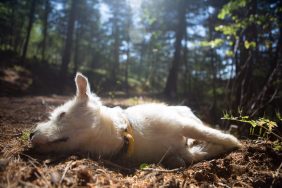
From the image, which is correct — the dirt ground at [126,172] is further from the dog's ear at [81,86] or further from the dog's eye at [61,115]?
the dog's ear at [81,86]

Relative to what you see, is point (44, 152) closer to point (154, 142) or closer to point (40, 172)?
point (40, 172)

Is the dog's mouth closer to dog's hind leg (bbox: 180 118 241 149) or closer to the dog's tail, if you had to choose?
dog's hind leg (bbox: 180 118 241 149)

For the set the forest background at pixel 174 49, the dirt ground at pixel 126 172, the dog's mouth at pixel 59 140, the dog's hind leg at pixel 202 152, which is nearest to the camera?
the dirt ground at pixel 126 172

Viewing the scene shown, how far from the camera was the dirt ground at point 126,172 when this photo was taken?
246 centimetres

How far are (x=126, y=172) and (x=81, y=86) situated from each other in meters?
1.22

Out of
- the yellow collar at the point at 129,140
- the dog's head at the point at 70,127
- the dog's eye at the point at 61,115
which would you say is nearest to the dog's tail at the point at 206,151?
the yellow collar at the point at 129,140

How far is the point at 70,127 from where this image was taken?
11.4 ft

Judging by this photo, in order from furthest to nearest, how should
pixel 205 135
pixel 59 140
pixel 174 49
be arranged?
pixel 174 49, pixel 205 135, pixel 59 140

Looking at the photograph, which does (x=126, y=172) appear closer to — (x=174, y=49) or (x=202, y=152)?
(x=202, y=152)

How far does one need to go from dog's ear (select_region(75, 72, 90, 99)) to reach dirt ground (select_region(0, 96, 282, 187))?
0.85 meters

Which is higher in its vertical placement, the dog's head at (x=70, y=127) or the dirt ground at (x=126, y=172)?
the dog's head at (x=70, y=127)

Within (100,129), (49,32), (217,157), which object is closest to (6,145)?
(100,129)

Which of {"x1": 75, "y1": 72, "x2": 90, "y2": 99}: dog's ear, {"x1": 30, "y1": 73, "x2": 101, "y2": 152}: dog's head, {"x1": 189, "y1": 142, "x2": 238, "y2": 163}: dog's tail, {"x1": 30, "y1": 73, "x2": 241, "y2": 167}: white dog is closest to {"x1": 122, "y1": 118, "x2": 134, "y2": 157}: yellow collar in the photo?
{"x1": 30, "y1": 73, "x2": 241, "y2": 167}: white dog

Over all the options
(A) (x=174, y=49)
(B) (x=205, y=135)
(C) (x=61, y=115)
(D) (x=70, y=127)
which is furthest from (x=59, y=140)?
(A) (x=174, y=49)
